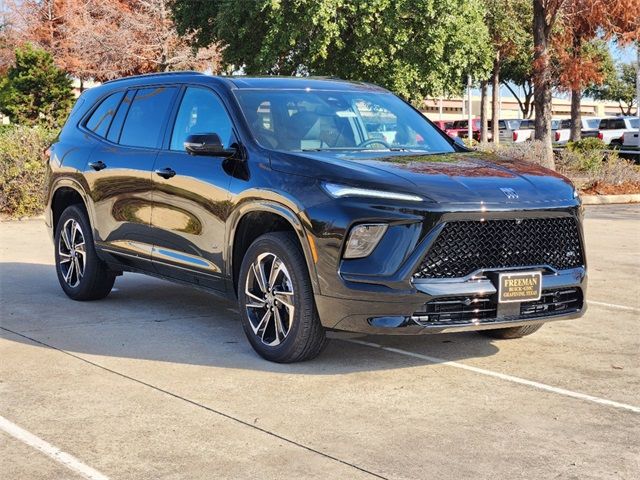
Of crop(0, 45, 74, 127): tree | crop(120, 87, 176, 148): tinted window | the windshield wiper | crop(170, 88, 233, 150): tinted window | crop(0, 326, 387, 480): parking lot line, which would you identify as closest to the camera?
crop(0, 326, 387, 480): parking lot line

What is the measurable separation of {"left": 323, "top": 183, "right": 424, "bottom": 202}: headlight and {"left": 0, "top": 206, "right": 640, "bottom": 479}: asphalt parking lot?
1.13 meters

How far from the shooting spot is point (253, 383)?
20.2 feet

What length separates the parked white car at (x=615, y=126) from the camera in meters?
52.1

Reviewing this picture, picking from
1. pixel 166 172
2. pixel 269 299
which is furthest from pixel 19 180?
pixel 269 299

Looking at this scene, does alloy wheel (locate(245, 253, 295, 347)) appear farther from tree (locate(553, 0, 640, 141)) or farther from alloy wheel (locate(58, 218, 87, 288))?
tree (locate(553, 0, 640, 141))

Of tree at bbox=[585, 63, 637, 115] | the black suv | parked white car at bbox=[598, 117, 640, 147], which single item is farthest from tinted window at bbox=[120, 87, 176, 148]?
tree at bbox=[585, 63, 637, 115]

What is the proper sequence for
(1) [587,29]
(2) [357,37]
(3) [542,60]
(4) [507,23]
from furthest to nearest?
(4) [507,23] < (1) [587,29] < (2) [357,37] < (3) [542,60]

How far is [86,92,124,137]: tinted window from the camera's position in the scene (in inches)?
349

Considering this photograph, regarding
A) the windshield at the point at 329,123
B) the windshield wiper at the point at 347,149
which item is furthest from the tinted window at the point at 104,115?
the windshield wiper at the point at 347,149

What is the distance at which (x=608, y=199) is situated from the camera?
20641 mm

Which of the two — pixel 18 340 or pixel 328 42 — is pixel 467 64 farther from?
pixel 18 340

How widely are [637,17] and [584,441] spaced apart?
24498mm

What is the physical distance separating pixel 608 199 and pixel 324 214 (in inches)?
616

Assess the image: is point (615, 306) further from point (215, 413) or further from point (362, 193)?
point (215, 413)
